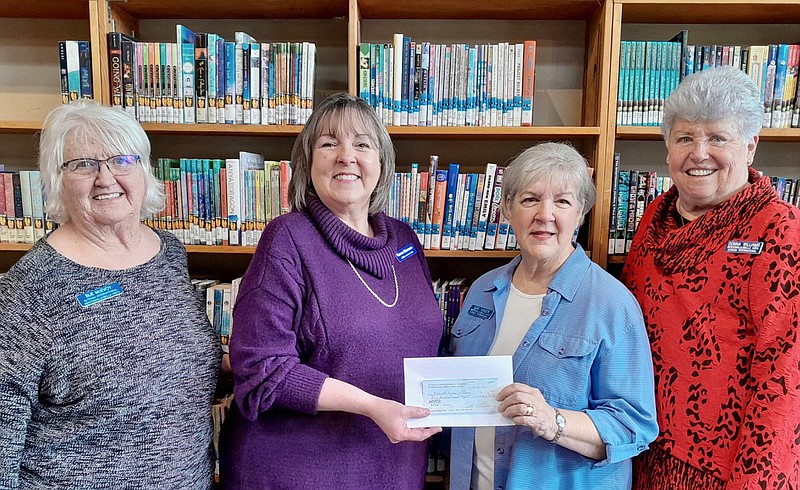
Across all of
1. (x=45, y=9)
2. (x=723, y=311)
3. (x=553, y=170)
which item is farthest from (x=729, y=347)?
(x=45, y=9)

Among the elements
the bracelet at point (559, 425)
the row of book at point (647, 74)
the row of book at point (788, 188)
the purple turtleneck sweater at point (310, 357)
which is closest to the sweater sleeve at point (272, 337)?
the purple turtleneck sweater at point (310, 357)

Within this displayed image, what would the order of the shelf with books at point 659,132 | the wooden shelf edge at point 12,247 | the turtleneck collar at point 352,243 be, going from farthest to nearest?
the wooden shelf edge at point 12,247
the shelf with books at point 659,132
the turtleneck collar at point 352,243

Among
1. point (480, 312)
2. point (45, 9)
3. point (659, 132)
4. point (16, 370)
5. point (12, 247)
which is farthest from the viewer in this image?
point (45, 9)

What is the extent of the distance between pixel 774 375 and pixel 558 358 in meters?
0.49

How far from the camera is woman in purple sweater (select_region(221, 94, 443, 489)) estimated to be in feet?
4.25

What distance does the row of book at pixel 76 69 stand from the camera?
2.05m

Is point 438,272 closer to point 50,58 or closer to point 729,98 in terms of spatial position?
point 729,98

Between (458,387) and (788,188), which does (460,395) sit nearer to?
(458,387)

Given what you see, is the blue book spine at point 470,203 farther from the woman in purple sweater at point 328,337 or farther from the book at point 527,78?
the woman in purple sweater at point 328,337

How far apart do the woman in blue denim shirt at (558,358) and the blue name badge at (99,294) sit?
102 centimetres

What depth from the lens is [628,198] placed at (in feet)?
6.86

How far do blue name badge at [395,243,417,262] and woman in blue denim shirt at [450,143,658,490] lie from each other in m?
0.29

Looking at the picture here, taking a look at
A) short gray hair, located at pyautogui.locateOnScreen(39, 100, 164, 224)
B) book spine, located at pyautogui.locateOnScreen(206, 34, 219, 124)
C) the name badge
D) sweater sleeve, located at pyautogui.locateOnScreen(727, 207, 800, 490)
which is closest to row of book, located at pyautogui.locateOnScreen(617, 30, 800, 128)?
sweater sleeve, located at pyautogui.locateOnScreen(727, 207, 800, 490)

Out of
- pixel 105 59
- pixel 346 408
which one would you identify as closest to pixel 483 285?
pixel 346 408
